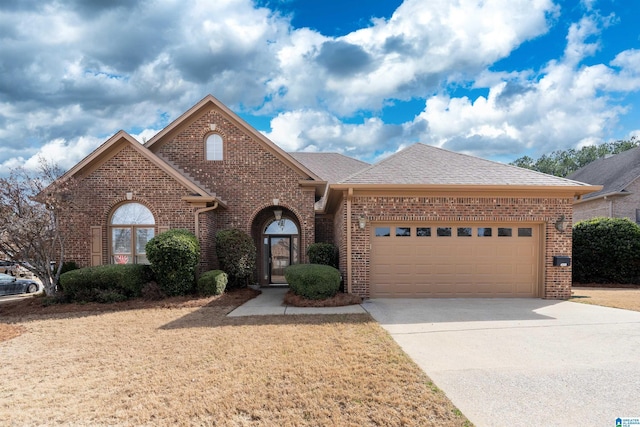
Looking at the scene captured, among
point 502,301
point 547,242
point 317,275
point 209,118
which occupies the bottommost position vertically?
point 502,301

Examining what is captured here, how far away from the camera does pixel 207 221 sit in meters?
11.4

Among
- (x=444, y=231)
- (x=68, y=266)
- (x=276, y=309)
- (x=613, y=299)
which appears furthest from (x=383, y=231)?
(x=68, y=266)

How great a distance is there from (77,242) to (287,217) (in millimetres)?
7286

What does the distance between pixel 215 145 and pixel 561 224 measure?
11776mm

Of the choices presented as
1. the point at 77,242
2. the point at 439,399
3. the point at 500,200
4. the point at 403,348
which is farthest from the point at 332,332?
the point at 77,242

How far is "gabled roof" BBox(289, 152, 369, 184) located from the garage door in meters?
5.82

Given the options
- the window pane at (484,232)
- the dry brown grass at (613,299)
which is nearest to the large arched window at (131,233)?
the window pane at (484,232)

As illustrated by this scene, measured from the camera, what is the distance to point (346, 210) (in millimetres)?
9680

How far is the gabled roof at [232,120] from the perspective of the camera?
12.3 m

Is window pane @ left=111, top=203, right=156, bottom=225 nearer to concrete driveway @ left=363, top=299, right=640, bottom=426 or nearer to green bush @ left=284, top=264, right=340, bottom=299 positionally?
green bush @ left=284, top=264, right=340, bottom=299

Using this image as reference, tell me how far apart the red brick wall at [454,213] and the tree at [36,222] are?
873 centimetres

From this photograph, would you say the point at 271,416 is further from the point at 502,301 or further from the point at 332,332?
the point at 502,301

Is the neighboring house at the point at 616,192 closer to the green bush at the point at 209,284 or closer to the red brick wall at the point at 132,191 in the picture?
the green bush at the point at 209,284

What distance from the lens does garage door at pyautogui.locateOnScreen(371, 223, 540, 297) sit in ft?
31.7
